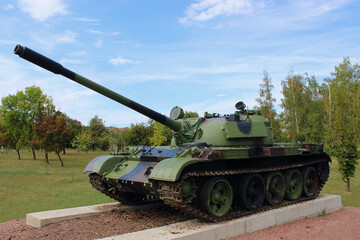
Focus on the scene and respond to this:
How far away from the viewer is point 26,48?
582 cm

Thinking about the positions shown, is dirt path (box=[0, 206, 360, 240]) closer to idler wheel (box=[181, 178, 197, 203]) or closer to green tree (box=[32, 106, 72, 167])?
idler wheel (box=[181, 178, 197, 203])

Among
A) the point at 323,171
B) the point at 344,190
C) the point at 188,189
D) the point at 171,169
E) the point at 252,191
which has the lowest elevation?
the point at 344,190

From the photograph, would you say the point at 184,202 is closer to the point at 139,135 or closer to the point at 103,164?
the point at 103,164

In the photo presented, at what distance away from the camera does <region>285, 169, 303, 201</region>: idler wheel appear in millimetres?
9703

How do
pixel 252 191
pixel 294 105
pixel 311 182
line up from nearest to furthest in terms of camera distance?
pixel 252 191
pixel 311 182
pixel 294 105

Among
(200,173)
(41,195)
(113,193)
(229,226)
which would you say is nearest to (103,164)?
(113,193)

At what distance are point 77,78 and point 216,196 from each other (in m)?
3.94

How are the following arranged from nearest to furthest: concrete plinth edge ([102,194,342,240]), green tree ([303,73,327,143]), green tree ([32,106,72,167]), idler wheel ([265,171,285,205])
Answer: concrete plinth edge ([102,194,342,240]) → idler wheel ([265,171,285,205]) → green tree ([32,106,72,167]) → green tree ([303,73,327,143])

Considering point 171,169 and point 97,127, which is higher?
point 97,127

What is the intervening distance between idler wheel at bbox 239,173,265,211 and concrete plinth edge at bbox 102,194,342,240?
0.35m

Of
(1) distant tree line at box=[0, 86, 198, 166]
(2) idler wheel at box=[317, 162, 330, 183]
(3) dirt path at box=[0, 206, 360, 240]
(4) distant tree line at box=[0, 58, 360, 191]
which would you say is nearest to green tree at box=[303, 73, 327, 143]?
(4) distant tree line at box=[0, 58, 360, 191]

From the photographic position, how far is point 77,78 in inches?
267

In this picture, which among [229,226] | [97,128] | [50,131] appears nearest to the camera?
[229,226]

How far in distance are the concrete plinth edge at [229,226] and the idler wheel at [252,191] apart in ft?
1.16
